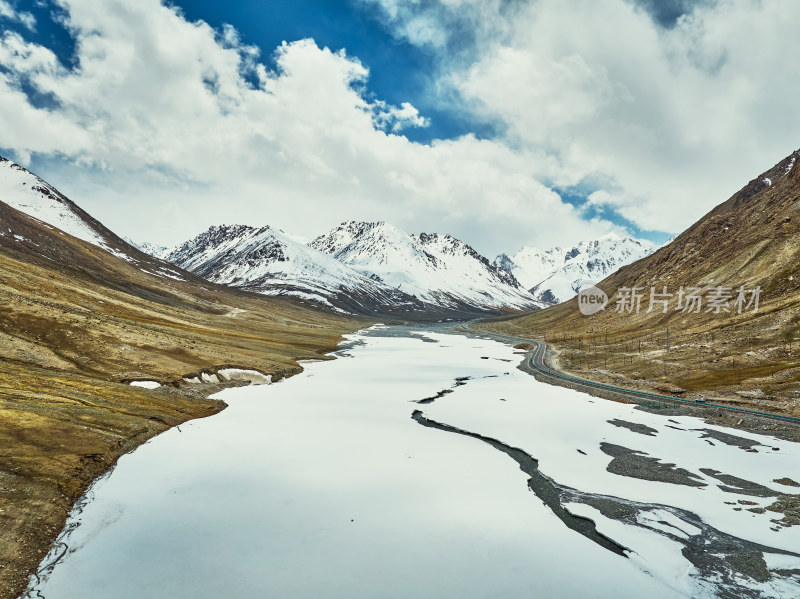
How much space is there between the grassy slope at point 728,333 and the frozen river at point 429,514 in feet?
117

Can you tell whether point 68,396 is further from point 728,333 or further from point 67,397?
point 728,333

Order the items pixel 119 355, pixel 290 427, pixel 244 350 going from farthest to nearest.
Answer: pixel 244 350, pixel 119 355, pixel 290 427

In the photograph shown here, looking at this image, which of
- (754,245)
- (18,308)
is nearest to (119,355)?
(18,308)

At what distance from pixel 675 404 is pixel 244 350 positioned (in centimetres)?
8222

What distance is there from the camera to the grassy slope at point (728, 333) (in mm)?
78812

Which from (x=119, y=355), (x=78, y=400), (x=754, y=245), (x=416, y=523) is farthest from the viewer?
(x=754, y=245)

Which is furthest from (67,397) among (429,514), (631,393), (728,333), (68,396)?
(728,333)

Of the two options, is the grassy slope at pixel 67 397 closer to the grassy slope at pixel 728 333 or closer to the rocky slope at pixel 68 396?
the rocky slope at pixel 68 396

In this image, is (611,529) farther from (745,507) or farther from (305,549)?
(305,549)

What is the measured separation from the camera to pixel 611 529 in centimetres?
2667

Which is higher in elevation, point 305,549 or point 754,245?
point 754,245

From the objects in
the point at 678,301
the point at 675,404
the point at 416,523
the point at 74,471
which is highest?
the point at 678,301

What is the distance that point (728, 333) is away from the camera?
4264 inches

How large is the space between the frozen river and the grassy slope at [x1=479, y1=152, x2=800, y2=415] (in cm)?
3557
